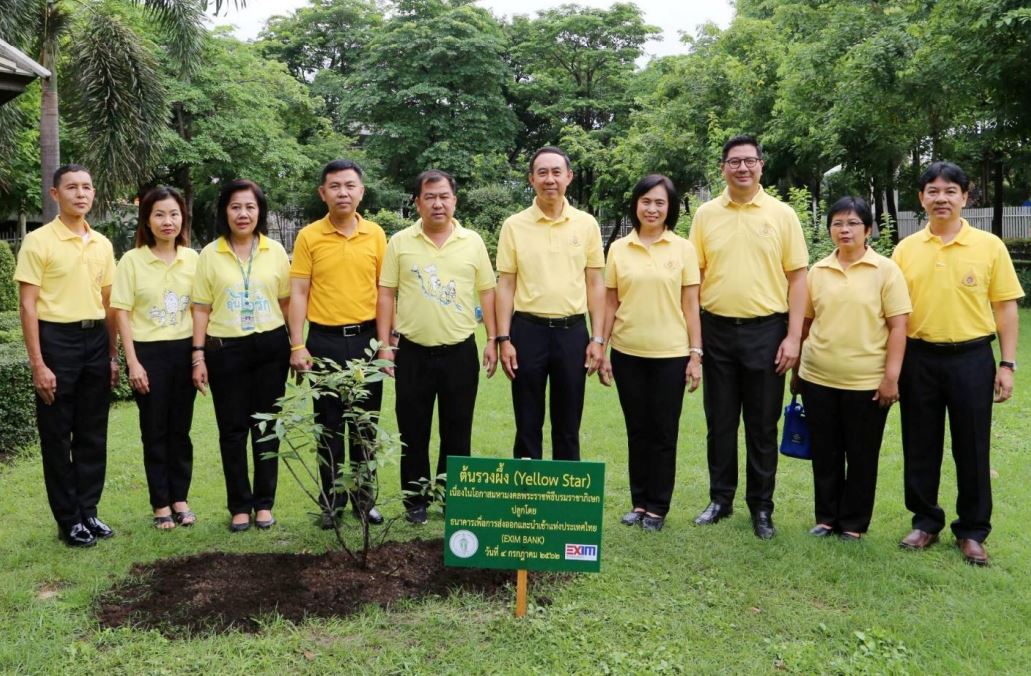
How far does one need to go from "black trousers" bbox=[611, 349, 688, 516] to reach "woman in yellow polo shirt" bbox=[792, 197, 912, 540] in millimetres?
739

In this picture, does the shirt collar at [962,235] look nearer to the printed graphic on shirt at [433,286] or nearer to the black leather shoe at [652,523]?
the black leather shoe at [652,523]

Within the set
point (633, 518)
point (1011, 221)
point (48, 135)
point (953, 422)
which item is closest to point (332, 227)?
point (633, 518)

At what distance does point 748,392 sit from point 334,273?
95.7 inches

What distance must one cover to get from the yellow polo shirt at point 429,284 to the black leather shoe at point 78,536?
210 cm

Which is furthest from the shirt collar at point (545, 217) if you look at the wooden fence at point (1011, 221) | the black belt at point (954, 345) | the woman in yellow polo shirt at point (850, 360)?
the wooden fence at point (1011, 221)

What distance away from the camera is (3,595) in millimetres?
4129

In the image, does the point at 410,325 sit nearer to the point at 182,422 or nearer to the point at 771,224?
the point at 182,422

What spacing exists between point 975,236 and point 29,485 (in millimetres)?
6286

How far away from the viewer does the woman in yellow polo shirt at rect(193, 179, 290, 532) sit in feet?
15.8

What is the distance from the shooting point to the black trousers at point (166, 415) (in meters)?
4.87

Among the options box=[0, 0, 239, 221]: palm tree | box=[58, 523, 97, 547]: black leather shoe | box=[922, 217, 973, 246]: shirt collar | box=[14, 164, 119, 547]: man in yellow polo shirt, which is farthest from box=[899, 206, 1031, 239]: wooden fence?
box=[58, 523, 97, 547]: black leather shoe

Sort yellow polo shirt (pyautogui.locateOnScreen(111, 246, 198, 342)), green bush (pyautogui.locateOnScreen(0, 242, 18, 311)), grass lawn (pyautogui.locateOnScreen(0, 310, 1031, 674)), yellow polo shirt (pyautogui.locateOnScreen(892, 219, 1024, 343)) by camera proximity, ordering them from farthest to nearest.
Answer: green bush (pyautogui.locateOnScreen(0, 242, 18, 311)), yellow polo shirt (pyautogui.locateOnScreen(111, 246, 198, 342)), yellow polo shirt (pyautogui.locateOnScreen(892, 219, 1024, 343)), grass lawn (pyautogui.locateOnScreen(0, 310, 1031, 674))

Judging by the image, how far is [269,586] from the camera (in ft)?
13.6

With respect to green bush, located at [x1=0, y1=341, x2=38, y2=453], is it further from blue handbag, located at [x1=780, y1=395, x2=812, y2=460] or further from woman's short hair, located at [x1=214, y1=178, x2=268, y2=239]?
blue handbag, located at [x1=780, y1=395, x2=812, y2=460]
